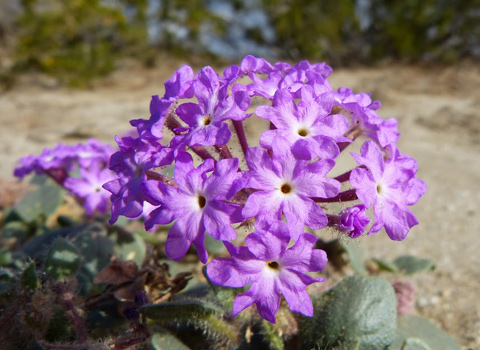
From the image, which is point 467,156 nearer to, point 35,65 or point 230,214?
point 230,214

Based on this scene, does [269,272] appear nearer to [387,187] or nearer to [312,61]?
[387,187]

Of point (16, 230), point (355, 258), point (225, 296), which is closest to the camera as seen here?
point (225, 296)

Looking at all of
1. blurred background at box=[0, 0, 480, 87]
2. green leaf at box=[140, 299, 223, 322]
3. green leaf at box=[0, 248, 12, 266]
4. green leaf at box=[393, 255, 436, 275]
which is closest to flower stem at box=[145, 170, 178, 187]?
green leaf at box=[140, 299, 223, 322]

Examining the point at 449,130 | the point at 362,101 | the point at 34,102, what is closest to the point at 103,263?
the point at 362,101

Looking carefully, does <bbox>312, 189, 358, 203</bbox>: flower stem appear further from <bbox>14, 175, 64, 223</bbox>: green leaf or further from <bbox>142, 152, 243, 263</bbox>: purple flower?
<bbox>14, 175, 64, 223</bbox>: green leaf

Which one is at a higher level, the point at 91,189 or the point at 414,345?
the point at 91,189

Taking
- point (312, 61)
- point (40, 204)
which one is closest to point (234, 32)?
point (312, 61)
